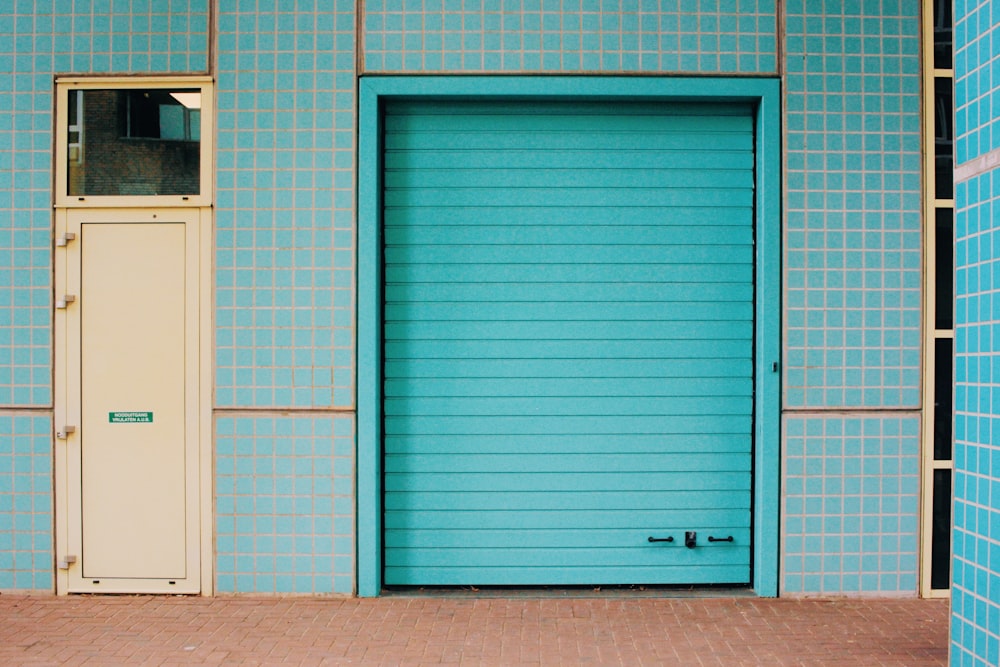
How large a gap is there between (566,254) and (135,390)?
2.92 metres

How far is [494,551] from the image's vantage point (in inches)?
223

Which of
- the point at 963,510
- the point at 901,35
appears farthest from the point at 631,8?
the point at 963,510

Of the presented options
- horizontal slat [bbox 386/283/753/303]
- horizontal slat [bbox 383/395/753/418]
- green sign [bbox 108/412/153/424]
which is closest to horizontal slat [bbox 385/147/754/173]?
horizontal slat [bbox 386/283/753/303]

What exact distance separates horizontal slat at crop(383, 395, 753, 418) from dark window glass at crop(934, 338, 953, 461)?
45.9 inches

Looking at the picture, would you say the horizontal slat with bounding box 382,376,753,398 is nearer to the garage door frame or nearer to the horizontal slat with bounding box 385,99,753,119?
the garage door frame

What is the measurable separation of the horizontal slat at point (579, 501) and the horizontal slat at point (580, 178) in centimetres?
203

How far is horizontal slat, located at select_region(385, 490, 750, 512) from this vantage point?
5.66 meters

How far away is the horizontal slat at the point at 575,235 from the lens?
5.67 m

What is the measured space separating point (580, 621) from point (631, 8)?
380 cm

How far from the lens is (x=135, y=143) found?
5.54 m

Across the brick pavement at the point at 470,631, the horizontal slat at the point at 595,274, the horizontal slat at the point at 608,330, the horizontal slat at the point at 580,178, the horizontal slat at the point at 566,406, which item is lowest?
the brick pavement at the point at 470,631

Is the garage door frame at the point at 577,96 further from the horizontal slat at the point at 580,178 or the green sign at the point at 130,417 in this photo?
the green sign at the point at 130,417

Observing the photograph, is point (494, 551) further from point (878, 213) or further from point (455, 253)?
point (878, 213)

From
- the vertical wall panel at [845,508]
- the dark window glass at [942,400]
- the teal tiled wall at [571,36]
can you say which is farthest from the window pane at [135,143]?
the dark window glass at [942,400]
